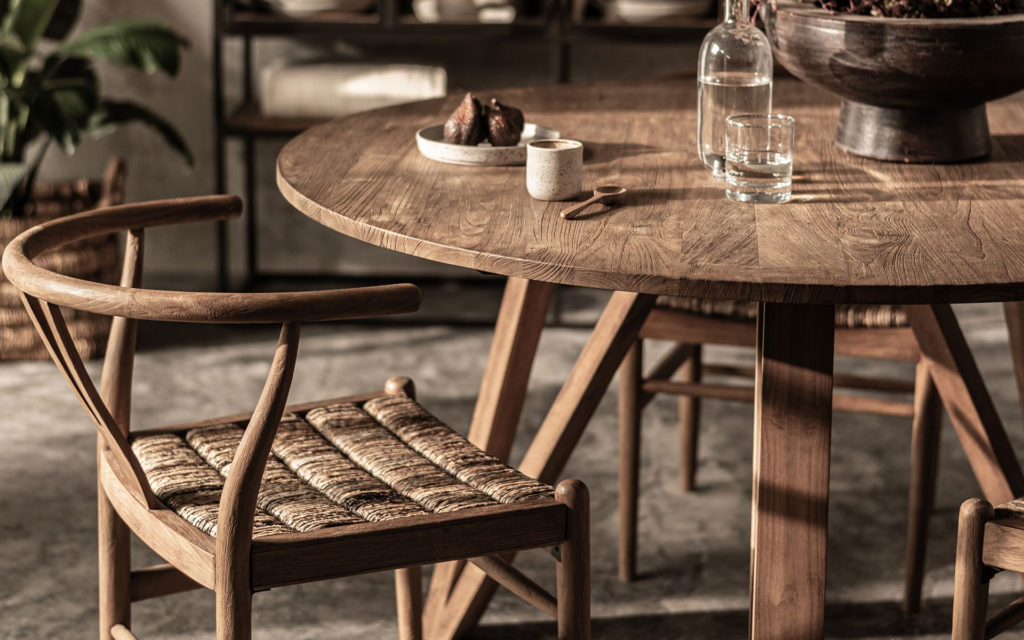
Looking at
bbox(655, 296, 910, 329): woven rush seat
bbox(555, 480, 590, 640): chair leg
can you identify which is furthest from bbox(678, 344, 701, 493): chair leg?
bbox(555, 480, 590, 640): chair leg

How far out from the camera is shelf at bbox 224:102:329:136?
3484 mm

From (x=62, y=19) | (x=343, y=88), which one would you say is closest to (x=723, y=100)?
(x=343, y=88)

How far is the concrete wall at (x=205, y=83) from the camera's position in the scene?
3893 millimetres

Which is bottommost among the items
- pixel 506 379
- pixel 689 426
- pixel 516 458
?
pixel 516 458

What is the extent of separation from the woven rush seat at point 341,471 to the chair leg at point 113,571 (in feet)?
0.32

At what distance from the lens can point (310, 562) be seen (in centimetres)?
136

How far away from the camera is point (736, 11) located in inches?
71.5

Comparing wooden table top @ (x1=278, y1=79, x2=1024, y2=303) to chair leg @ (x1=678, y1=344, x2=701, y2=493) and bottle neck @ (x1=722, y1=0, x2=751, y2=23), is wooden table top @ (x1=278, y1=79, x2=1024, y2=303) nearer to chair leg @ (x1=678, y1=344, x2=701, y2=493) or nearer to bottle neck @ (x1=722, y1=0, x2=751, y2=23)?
bottle neck @ (x1=722, y1=0, x2=751, y2=23)

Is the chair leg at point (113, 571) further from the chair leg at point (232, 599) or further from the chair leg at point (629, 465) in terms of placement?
the chair leg at point (629, 465)

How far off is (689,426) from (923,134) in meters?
0.90

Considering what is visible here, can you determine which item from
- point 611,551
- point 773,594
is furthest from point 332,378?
point 773,594

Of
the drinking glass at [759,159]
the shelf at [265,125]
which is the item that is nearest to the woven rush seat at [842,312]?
the drinking glass at [759,159]

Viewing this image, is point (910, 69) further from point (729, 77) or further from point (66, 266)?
point (66, 266)

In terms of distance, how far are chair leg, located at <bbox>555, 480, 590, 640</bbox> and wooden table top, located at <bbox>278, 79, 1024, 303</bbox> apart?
261mm
